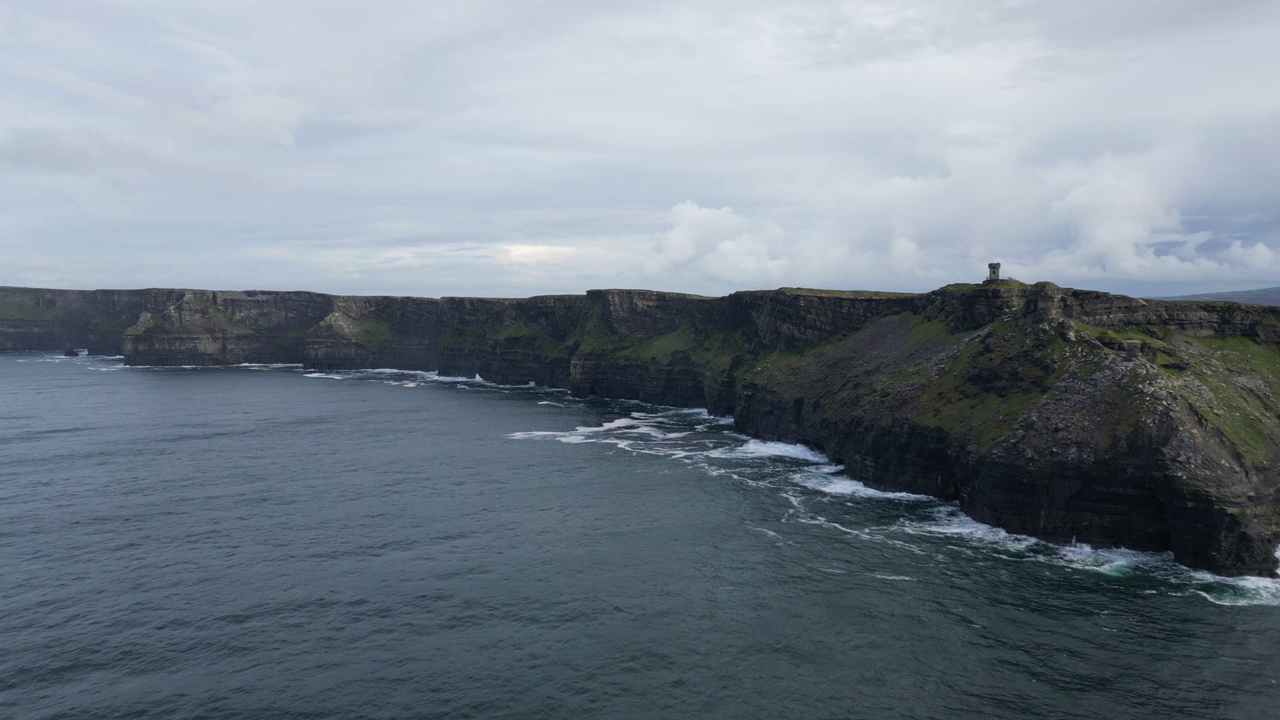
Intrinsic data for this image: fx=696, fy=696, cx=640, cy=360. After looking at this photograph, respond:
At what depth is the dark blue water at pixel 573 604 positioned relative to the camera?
4312 centimetres

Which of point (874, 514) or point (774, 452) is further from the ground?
point (774, 452)

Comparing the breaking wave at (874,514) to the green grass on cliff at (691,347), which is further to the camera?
the green grass on cliff at (691,347)

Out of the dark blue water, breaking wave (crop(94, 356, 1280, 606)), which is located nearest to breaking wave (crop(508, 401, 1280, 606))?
breaking wave (crop(94, 356, 1280, 606))

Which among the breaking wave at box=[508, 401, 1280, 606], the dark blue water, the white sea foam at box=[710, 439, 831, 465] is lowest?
the dark blue water

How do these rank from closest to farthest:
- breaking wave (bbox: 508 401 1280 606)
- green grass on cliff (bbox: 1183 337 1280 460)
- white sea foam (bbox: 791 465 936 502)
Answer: breaking wave (bbox: 508 401 1280 606) < green grass on cliff (bbox: 1183 337 1280 460) < white sea foam (bbox: 791 465 936 502)

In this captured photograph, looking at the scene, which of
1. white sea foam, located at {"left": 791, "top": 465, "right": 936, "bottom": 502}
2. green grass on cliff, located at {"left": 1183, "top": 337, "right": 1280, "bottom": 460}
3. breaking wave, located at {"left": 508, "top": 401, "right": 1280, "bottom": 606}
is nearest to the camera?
breaking wave, located at {"left": 508, "top": 401, "right": 1280, "bottom": 606}

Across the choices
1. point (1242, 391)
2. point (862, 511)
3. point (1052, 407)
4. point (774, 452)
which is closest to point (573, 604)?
point (862, 511)

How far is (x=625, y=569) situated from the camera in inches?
2483

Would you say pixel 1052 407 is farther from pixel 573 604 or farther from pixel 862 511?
pixel 573 604

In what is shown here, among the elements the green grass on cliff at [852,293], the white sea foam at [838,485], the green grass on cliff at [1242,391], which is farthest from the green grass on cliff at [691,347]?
the green grass on cliff at [1242,391]

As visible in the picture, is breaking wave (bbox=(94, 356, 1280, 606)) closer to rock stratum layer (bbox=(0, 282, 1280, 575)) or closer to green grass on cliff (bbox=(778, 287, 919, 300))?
rock stratum layer (bbox=(0, 282, 1280, 575))

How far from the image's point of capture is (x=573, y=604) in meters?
55.6

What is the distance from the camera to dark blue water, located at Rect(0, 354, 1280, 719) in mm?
43125

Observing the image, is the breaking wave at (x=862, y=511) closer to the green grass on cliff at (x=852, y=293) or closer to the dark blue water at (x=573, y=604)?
the dark blue water at (x=573, y=604)
